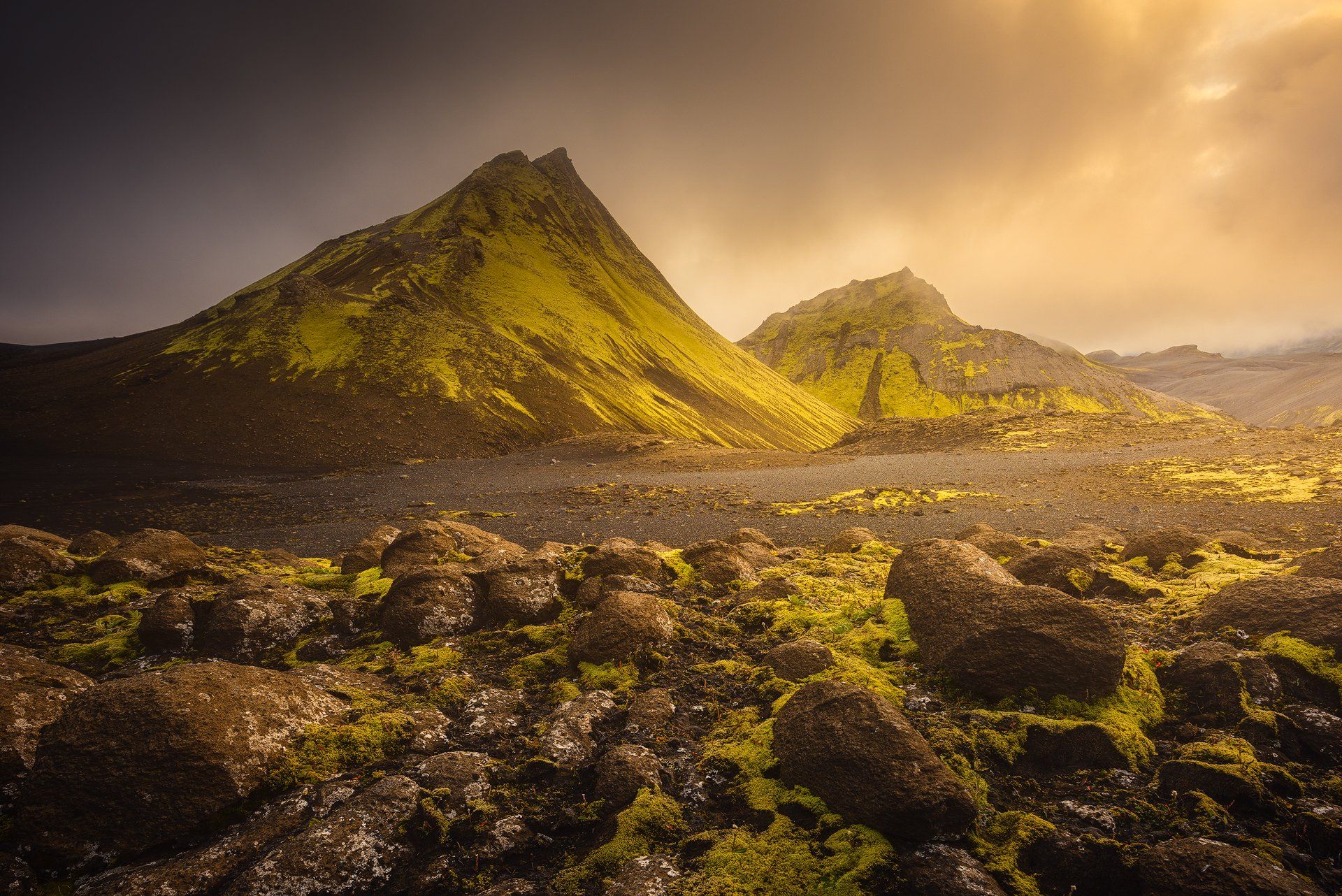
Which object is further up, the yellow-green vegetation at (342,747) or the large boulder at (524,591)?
the large boulder at (524,591)

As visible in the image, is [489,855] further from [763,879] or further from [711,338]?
[711,338]

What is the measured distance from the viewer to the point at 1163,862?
2.93m

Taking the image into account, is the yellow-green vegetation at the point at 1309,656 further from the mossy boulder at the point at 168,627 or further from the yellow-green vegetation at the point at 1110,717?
the mossy boulder at the point at 168,627

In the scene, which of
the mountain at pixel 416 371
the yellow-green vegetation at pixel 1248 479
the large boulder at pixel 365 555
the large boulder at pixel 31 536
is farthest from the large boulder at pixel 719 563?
the mountain at pixel 416 371

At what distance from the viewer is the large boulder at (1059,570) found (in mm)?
7633

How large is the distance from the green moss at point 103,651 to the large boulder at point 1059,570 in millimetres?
12413

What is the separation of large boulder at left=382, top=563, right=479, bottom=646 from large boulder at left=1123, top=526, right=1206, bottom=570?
39.6 feet

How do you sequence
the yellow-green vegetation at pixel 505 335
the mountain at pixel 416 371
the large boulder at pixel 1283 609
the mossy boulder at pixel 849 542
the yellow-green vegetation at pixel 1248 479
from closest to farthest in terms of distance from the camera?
the large boulder at pixel 1283 609
the mossy boulder at pixel 849 542
the yellow-green vegetation at pixel 1248 479
the mountain at pixel 416 371
the yellow-green vegetation at pixel 505 335

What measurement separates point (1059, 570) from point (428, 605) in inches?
376

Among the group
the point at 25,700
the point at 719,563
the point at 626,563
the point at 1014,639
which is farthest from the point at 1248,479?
the point at 25,700

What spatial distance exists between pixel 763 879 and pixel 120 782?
4771 mm

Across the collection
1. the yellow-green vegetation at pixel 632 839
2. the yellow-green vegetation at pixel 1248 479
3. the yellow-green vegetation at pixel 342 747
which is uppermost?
the yellow-green vegetation at pixel 1248 479

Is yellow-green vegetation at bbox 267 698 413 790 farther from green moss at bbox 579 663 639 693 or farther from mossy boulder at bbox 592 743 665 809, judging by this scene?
mossy boulder at bbox 592 743 665 809

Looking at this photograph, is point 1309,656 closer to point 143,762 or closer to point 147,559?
point 143,762
